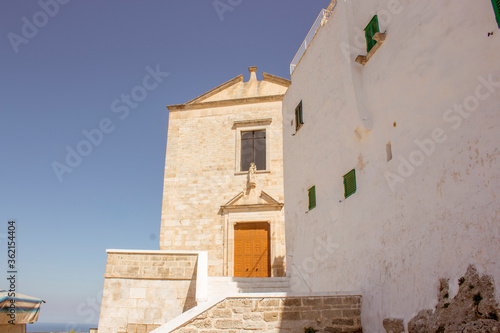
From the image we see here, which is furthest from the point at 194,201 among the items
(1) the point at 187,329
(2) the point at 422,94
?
(2) the point at 422,94

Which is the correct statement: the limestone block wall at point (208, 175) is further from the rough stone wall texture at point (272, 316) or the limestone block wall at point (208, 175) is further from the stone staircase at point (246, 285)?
the rough stone wall texture at point (272, 316)

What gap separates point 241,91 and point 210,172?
3871mm

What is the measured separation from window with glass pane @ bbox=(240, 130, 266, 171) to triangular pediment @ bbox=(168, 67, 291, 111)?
1.52 m

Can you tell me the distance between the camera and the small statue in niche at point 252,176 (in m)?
15.7

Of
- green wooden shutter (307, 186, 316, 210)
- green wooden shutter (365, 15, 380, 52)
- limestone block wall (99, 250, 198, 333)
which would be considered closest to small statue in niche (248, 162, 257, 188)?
limestone block wall (99, 250, 198, 333)

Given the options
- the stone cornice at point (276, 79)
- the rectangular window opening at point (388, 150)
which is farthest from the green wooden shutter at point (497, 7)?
the stone cornice at point (276, 79)

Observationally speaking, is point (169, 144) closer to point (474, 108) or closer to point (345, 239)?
point (345, 239)

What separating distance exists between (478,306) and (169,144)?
14.2 meters

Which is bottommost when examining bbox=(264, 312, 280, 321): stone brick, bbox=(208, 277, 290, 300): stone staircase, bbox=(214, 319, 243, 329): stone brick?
bbox=(214, 319, 243, 329): stone brick

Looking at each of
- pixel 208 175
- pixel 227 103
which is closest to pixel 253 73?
pixel 227 103

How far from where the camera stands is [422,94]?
6.39 meters

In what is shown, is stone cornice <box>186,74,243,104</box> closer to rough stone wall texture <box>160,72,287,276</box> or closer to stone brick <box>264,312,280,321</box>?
rough stone wall texture <box>160,72,287,276</box>

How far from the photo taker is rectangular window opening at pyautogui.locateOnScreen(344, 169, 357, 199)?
27.2 feet

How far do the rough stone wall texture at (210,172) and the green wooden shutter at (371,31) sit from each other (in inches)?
321
